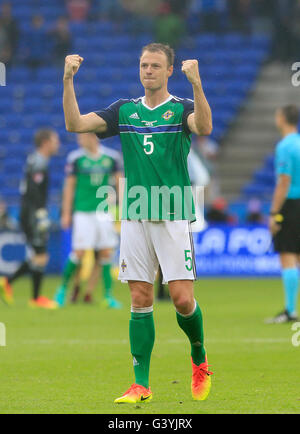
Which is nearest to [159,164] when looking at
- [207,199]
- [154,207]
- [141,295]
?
[154,207]

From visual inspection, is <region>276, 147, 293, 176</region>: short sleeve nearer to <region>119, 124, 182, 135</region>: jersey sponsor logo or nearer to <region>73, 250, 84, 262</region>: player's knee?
<region>73, 250, 84, 262</region>: player's knee

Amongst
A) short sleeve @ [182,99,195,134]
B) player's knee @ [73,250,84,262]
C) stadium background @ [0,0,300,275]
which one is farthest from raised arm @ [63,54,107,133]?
stadium background @ [0,0,300,275]

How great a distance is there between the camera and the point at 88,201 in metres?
13.3

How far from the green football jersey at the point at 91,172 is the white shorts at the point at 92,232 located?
129 mm

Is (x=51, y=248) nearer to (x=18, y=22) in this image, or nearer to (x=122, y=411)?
(x=18, y=22)

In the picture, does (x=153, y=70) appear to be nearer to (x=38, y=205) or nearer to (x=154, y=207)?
(x=154, y=207)

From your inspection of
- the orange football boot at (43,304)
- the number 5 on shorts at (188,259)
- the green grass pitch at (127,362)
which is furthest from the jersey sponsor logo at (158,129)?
the orange football boot at (43,304)

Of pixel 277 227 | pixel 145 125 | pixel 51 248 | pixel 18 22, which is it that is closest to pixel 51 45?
pixel 18 22

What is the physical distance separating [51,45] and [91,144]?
1303cm

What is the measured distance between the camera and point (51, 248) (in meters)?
19.3

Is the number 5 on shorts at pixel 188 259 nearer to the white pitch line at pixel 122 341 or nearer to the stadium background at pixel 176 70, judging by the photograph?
the white pitch line at pixel 122 341

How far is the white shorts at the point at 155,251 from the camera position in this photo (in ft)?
20.4

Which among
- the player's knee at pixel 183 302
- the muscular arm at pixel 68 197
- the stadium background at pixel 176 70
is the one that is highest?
the stadium background at pixel 176 70

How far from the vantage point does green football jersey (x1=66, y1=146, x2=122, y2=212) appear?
13.2 metres
